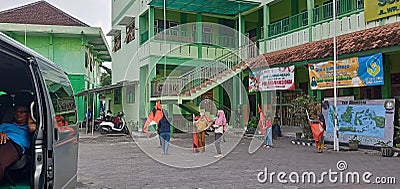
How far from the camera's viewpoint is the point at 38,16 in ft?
79.8

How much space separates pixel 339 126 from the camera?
43.3 feet

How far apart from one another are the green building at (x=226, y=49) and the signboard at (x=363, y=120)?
Answer: 1173mm

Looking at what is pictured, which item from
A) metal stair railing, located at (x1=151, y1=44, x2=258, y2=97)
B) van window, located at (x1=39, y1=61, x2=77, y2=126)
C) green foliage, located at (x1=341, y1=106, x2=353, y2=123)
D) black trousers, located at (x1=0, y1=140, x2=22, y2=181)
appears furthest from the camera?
metal stair railing, located at (x1=151, y1=44, x2=258, y2=97)

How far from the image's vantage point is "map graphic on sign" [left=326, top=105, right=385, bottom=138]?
1173cm

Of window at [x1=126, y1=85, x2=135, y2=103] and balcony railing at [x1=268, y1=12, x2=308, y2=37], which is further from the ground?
balcony railing at [x1=268, y1=12, x2=308, y2=37]

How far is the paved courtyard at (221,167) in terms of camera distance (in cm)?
714

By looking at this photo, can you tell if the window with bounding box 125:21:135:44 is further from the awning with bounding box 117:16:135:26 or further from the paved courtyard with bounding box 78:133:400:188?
the paved courtyard with bounding box 78:133:400:188

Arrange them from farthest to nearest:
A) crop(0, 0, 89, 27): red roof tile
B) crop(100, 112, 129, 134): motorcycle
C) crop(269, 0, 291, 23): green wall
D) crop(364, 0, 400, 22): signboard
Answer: crop(0, 0, 89, 27): red roof tile < crop(269, 0, 291, 23): green wall < crop(100, 112, 129, 134): motorcycle < crop(364, 0, 400, 22): signboard

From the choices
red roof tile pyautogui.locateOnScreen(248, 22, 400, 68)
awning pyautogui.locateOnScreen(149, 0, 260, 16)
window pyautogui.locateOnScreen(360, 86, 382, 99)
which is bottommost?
window pyautogui.locateOnScreen(360, 86, 382, 99)

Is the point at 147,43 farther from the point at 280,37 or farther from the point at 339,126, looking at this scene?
the point at 339,126

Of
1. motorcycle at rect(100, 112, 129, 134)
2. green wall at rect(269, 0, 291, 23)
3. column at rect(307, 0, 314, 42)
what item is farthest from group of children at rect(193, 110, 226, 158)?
green wall at rect(269, 0, 291, 23)

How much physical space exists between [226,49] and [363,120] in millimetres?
9004

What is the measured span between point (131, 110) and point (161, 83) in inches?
180

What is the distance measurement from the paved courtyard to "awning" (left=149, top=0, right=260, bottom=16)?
7.31 m
